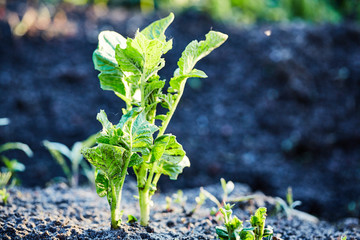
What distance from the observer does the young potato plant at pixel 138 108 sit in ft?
4.28

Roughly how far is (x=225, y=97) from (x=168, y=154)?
236 centimetres

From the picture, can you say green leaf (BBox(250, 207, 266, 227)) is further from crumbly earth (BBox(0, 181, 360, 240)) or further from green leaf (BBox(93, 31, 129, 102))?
green leaf (BBox(93, 31, 129, 102))

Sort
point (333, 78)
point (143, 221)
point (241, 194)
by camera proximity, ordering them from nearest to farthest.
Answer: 1. point (143, 221)
2. point (241, 194)
3. point (333, 78)

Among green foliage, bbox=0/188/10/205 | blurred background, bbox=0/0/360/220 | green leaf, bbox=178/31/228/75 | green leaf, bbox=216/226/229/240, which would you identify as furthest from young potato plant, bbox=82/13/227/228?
blurred background, bbox=0/0/360/220

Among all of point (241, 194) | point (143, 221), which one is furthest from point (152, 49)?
point (241, 194)

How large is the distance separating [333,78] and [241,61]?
957 mm

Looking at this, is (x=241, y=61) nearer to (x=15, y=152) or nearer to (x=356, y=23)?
(x=356, y=23)

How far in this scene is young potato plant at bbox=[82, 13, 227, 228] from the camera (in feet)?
4.28

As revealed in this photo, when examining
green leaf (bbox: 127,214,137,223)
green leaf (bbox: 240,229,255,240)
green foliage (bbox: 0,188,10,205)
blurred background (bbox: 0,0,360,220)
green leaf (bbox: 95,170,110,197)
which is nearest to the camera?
green leaf (bbox: 240,229,255,240)

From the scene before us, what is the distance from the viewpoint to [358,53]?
399 cm

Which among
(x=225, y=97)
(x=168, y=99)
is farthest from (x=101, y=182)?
(x=225, y=97)

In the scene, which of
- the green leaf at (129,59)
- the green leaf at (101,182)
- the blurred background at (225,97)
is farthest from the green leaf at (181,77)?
the blurred background at (225,97)

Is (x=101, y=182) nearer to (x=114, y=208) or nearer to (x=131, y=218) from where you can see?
(x=114, y=208)

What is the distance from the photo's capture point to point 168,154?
56.1 inches
